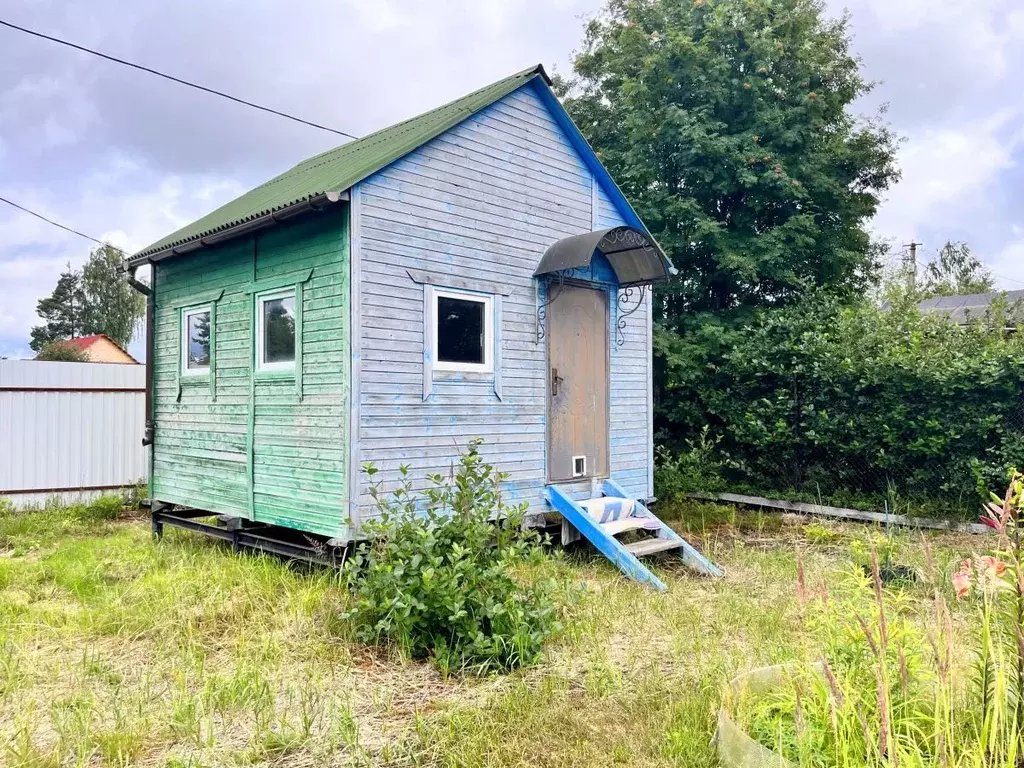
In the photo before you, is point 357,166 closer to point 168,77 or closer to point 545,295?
point 545,295

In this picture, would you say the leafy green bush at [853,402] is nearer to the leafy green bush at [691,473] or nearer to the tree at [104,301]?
the leafy green bush at [691,473]

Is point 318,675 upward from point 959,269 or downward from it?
downward

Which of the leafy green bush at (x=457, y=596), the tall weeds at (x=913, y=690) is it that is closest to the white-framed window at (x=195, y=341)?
the leafy green bush at (x=457, y=596)

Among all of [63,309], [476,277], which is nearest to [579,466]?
[476,277]

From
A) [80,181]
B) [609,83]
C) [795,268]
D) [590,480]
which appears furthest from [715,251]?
[80,181]

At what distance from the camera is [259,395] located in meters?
7.14

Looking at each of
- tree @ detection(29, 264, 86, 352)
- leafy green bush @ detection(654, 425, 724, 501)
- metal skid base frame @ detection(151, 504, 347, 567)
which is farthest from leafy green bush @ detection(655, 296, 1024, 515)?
tree @ detection(29, 264, 86, 352)

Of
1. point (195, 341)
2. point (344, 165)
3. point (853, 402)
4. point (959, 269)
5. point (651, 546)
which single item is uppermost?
point (959, 269)

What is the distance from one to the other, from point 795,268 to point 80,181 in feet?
70.7

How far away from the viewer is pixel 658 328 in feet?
39.8

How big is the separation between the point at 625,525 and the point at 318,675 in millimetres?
3755

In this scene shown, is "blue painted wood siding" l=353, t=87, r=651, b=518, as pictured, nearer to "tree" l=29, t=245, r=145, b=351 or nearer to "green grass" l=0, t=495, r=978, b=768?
"green grass" l=0, t=495, r=978, b=768

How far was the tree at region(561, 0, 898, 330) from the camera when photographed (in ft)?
39.6

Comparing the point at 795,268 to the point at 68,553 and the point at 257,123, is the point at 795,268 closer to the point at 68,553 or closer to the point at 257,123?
the point at 257,123
